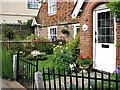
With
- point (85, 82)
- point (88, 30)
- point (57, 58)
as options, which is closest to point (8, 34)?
point (88, 30)

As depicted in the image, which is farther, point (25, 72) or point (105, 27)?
point (105, 27)

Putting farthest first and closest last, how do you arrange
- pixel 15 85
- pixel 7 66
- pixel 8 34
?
pixel 8 34 → pixel 7 66 → pixel 15 85

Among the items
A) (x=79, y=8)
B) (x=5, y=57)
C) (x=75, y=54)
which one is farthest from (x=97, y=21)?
(x=5, y=57)

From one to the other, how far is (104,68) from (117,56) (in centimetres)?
89

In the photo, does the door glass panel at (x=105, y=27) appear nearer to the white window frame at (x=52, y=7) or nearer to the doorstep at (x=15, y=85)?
the doorstep at (x=15, y=85)

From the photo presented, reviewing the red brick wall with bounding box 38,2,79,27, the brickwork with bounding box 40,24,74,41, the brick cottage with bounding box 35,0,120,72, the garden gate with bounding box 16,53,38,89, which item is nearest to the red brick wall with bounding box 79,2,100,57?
the brick cottage with bounding box 35,0,120,72

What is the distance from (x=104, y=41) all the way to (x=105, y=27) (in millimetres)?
537

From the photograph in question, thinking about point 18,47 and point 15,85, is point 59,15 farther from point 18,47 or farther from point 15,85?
point 15,85

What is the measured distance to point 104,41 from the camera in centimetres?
910

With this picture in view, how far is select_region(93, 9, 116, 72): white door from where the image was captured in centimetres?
865

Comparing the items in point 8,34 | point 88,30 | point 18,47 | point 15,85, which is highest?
point 8,34

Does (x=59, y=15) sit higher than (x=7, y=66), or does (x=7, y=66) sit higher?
(x=59, y=15)

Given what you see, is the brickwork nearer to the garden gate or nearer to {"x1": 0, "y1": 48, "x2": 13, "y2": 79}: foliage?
{"x1": 0, "y1": 48, "x2": 13, "y2": 79}: foliage

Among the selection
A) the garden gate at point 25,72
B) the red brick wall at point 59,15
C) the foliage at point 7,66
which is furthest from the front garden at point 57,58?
the red brick wall at point 59,15
